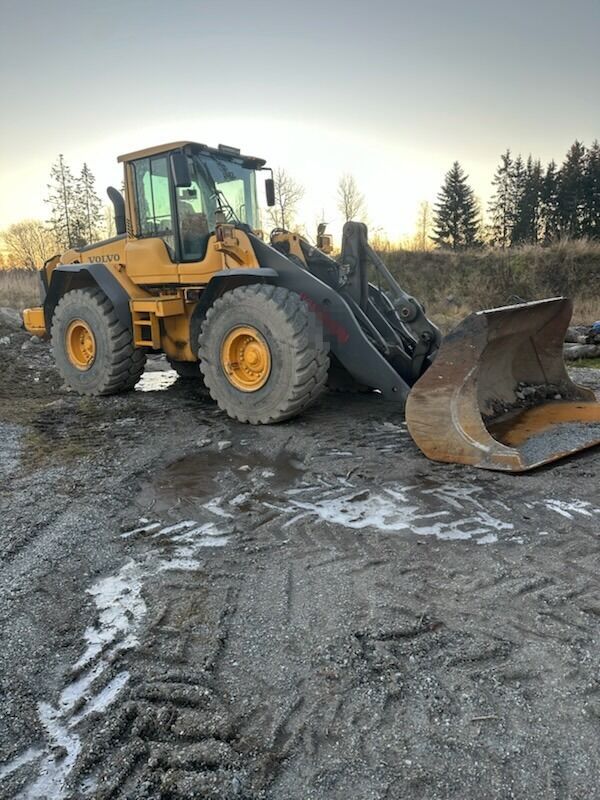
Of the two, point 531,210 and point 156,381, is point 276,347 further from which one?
point 531,210

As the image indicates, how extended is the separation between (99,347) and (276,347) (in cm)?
276

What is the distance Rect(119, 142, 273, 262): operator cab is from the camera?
20.4 ft

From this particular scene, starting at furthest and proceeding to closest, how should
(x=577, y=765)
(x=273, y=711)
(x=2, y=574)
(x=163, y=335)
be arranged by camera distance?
(x=163, y=335) → (x=2, y=574) → (x=273, y=711) → (x=577, y=765)

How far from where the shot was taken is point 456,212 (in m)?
37.7

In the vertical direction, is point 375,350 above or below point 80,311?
below

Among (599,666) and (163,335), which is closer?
(599,666)

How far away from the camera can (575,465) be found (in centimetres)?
409

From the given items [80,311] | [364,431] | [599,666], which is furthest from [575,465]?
[80,311]

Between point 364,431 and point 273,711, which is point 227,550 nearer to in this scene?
point 273,711

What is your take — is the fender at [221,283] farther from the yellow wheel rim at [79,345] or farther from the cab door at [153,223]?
the yellow wheel rim at [79,345]

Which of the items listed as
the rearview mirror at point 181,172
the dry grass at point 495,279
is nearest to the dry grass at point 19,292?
the dry grass at point 495,279

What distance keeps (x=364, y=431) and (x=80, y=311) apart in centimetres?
398

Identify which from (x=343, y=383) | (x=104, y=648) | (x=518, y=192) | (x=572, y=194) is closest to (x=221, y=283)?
Answer: (x=343, y=383)

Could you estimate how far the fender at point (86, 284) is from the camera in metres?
6.79
